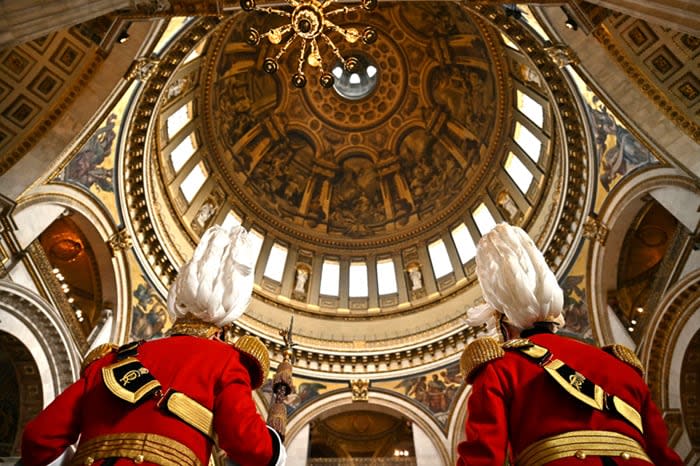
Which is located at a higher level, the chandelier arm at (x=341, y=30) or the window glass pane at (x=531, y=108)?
the window glass pane at (x=531, y=108)

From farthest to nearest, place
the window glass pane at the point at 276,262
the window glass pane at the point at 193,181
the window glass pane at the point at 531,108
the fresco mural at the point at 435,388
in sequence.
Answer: the window glass pane at the point at 276,262, the window glass pane at the point at 193,181, the window glass pane at the point at 531,108, the fresco mural at the point at 435,388

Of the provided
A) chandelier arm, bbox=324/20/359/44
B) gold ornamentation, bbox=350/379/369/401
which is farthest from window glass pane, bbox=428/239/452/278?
chandelier arm, bbox=324/20/359/44

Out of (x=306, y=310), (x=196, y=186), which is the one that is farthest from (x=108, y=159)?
(x=306, y=310)

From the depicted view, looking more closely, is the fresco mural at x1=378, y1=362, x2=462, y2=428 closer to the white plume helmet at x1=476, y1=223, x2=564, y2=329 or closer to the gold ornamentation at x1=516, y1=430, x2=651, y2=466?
the white plume helmet at x1=476, y1=223, x2=564, y2=329

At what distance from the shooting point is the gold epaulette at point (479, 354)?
3.33 metres

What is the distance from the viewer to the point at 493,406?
3070mm

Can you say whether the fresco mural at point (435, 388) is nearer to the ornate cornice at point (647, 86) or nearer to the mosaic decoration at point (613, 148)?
the mosaic decoration at point (613, 148)

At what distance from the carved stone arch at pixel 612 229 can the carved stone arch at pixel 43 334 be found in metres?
10.1

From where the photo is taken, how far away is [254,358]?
11.9 feet

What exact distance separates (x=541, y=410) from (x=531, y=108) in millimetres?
13691

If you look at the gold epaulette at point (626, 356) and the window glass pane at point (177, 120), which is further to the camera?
the window glass pane at point (177, 120)

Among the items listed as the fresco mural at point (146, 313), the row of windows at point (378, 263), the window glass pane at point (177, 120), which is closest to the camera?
the fresco mural at point (146, 313)

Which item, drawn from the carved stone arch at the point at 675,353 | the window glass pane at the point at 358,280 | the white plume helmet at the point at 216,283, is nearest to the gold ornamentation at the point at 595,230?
the carved stone arch at the point at 675,353

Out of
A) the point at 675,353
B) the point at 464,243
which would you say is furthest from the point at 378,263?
the point at 675,353
